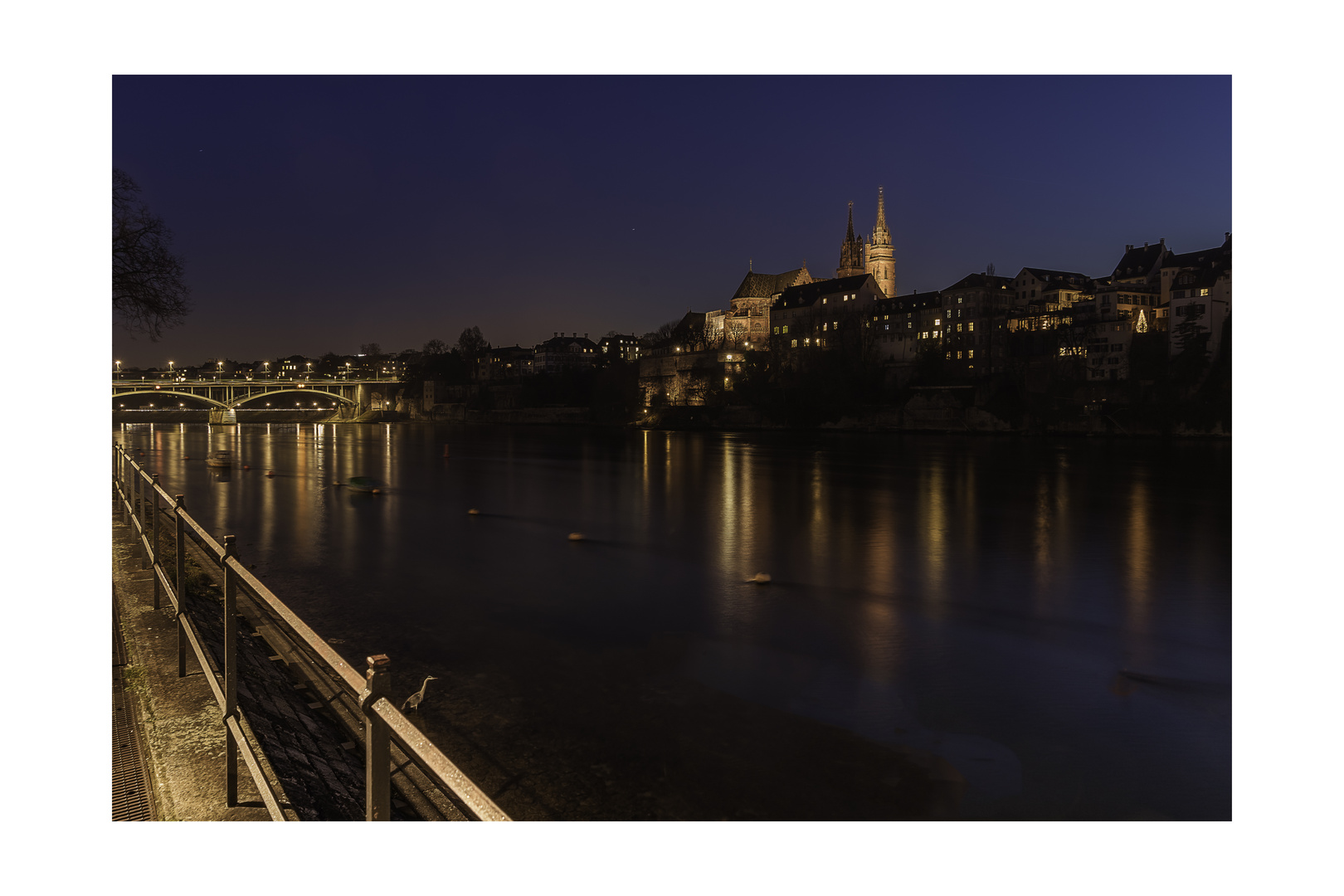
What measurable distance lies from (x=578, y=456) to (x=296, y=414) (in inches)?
4129

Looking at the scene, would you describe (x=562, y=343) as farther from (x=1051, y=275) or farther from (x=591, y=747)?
(x=591, y=747)

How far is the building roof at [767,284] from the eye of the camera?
103m

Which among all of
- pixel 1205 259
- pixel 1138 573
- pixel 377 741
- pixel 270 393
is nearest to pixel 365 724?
pixel 377 741

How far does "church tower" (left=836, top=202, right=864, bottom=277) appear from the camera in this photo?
112062mm

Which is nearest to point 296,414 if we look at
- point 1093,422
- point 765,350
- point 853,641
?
point 765,350

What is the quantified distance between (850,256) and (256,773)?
11790cm

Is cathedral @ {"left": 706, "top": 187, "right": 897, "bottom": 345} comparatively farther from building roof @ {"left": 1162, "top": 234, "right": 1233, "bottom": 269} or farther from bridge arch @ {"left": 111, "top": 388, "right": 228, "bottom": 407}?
bridge arch @ {"left": 111, "top": 388, "right": 228, "bottom": 407}

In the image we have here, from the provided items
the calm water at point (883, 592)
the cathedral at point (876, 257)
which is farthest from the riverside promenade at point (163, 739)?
the cathedral at point (876, 257)

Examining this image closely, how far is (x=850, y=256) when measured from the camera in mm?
Answer: 113375

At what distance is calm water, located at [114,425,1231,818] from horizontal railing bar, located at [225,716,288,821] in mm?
3734

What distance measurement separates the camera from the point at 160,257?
9.47 meters

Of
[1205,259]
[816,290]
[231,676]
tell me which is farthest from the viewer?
[816,290]

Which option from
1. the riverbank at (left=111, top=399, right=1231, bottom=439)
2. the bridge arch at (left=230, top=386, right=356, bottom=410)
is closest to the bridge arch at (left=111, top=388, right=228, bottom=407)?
the bridge arch at (left=230, top=386, right=356, bottom=410)

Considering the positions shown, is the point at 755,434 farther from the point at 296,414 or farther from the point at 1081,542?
the point at 296,414
